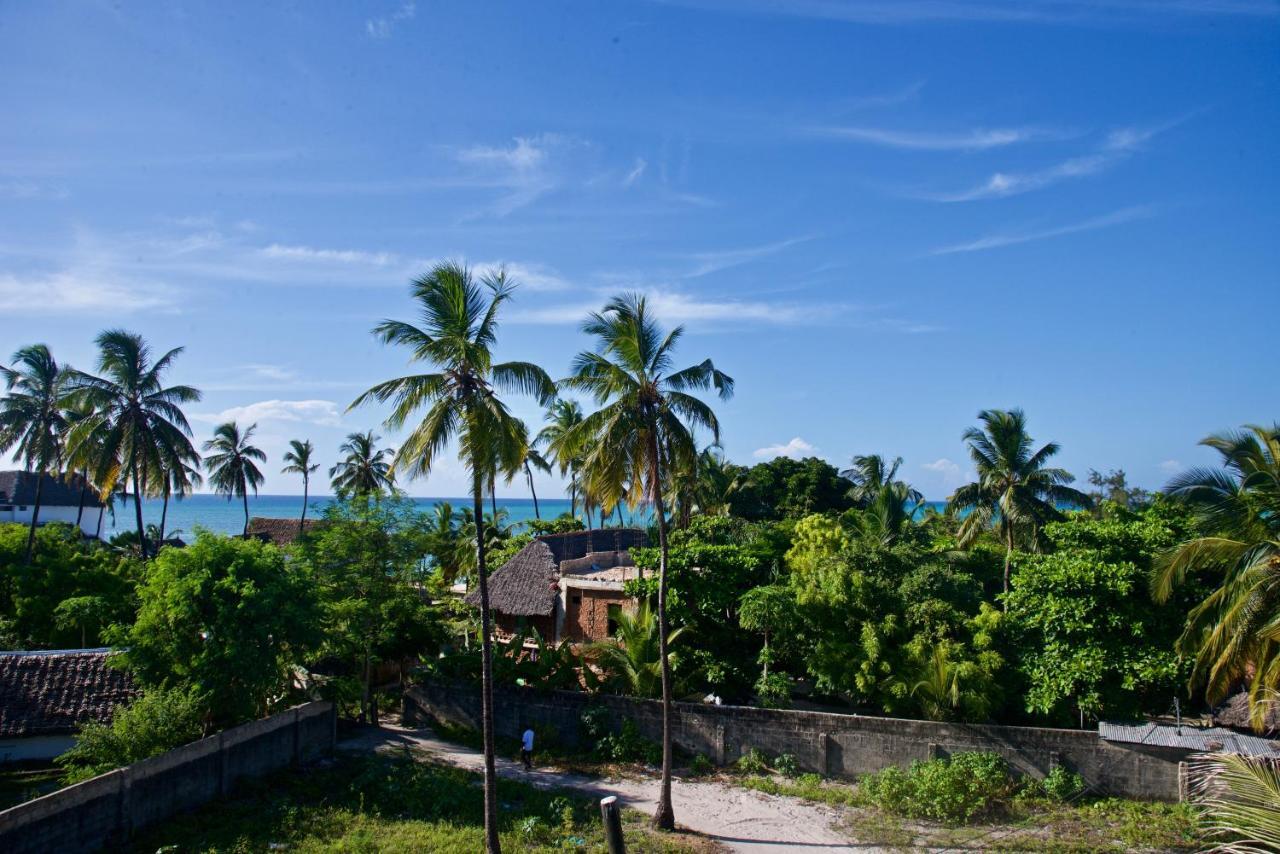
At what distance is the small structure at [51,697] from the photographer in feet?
58.5

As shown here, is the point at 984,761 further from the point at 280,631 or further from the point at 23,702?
the point at 23,702

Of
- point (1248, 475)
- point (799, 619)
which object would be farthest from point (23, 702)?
point (1248, 475)

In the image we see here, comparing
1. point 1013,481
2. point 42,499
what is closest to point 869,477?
point 1013,481

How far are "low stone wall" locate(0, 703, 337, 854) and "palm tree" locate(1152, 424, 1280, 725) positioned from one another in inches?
767

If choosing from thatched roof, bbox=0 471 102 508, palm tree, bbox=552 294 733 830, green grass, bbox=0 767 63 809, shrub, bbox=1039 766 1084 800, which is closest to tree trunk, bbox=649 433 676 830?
palm tree, bbox=552 294 733 830

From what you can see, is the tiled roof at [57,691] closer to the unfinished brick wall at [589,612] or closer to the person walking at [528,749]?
the person walking at [528,749]

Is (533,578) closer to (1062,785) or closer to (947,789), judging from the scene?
(947,789)

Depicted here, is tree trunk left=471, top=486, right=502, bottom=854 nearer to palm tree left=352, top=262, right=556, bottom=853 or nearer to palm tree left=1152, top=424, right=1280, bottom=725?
palm tree left=352, top=262, right=556, bottom=853

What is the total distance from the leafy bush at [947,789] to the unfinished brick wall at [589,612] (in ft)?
33.7

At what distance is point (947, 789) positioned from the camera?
55.5ft

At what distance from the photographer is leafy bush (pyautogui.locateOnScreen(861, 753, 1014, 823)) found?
16.9m

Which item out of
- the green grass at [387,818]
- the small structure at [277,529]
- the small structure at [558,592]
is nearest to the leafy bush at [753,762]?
the green grass at [387,818]

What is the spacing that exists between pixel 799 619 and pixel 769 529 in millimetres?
7598

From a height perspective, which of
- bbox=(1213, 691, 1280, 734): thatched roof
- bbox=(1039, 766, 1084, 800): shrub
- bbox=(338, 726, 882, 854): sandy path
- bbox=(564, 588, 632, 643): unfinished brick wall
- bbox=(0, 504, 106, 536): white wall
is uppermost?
bbox=(0, 504, 106, 536): white wall
